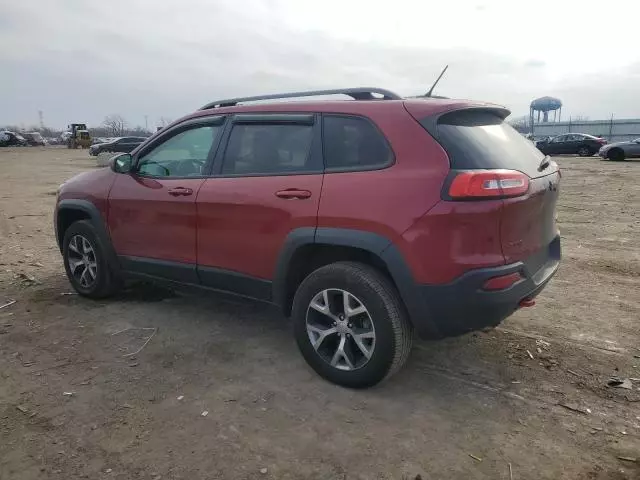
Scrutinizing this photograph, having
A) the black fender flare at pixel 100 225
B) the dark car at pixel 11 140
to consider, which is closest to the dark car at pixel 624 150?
the black fender flare at pixel 100 225

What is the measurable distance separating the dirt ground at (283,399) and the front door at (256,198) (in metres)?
0.62

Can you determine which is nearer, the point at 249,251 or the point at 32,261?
the point at 249,251

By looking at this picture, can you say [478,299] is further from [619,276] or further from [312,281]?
[619,276]

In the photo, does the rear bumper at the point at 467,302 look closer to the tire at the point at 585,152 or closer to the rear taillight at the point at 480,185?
the rear taillight at the point at 480,185

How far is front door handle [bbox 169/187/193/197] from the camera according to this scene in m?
4.02

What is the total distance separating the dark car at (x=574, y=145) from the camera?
30.6m

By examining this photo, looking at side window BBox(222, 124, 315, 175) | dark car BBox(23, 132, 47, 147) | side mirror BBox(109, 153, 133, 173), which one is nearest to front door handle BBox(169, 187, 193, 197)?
side window BBox(222, 124, 315, 175)

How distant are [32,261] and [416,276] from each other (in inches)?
212

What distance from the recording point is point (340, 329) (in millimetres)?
3279

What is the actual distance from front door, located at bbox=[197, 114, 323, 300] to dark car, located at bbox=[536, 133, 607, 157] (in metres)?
30.1

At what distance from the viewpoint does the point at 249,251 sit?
146 inches

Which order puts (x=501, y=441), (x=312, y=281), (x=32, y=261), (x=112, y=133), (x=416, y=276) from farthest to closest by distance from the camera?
1. (x=112, y=133)
2. (x=32, y=261)
3. (x=312, y=281)
4. (x=416, y=276)
5. (x=501, y=441)

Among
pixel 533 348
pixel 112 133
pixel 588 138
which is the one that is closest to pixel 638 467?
pixel 533 348

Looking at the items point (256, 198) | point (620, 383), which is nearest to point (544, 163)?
point (620, 383)
